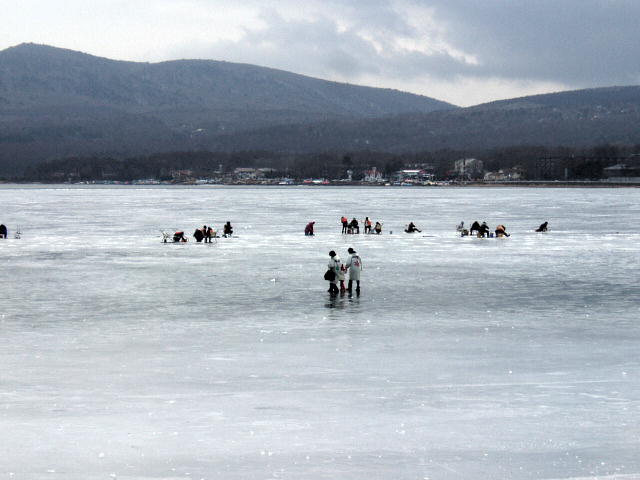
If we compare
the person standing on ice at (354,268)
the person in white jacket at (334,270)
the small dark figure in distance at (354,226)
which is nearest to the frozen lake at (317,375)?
the person in white jacket at (334,270)

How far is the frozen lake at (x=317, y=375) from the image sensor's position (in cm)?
1140

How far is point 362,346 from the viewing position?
19.3 m

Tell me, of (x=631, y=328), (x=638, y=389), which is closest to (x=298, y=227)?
(x=631, y=328)

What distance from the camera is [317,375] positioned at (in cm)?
1630

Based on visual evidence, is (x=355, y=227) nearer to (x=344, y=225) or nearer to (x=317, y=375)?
(x=344, y=225)

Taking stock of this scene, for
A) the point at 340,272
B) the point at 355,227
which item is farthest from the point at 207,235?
the point at 340,272

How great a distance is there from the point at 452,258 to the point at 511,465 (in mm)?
31031

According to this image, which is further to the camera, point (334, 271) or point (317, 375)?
point (334, 271)

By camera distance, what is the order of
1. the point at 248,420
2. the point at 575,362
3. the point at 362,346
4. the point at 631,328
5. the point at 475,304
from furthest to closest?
the point at 475,304 → the point at 631,328 → the point at 362,346 → the point at 575,362 → the point at 248,420

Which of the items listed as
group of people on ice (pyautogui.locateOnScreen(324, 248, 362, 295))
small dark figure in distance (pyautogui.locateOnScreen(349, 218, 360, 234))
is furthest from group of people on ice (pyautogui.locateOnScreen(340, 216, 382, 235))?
group of people on ice (pyautogui.locateOnScreen(324, 248, 362, 295))

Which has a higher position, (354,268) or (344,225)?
(354,268)

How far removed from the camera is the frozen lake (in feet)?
37.4

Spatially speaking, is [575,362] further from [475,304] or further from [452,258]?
[452,258]

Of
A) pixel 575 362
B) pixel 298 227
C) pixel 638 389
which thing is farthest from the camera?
pixel 298 227
